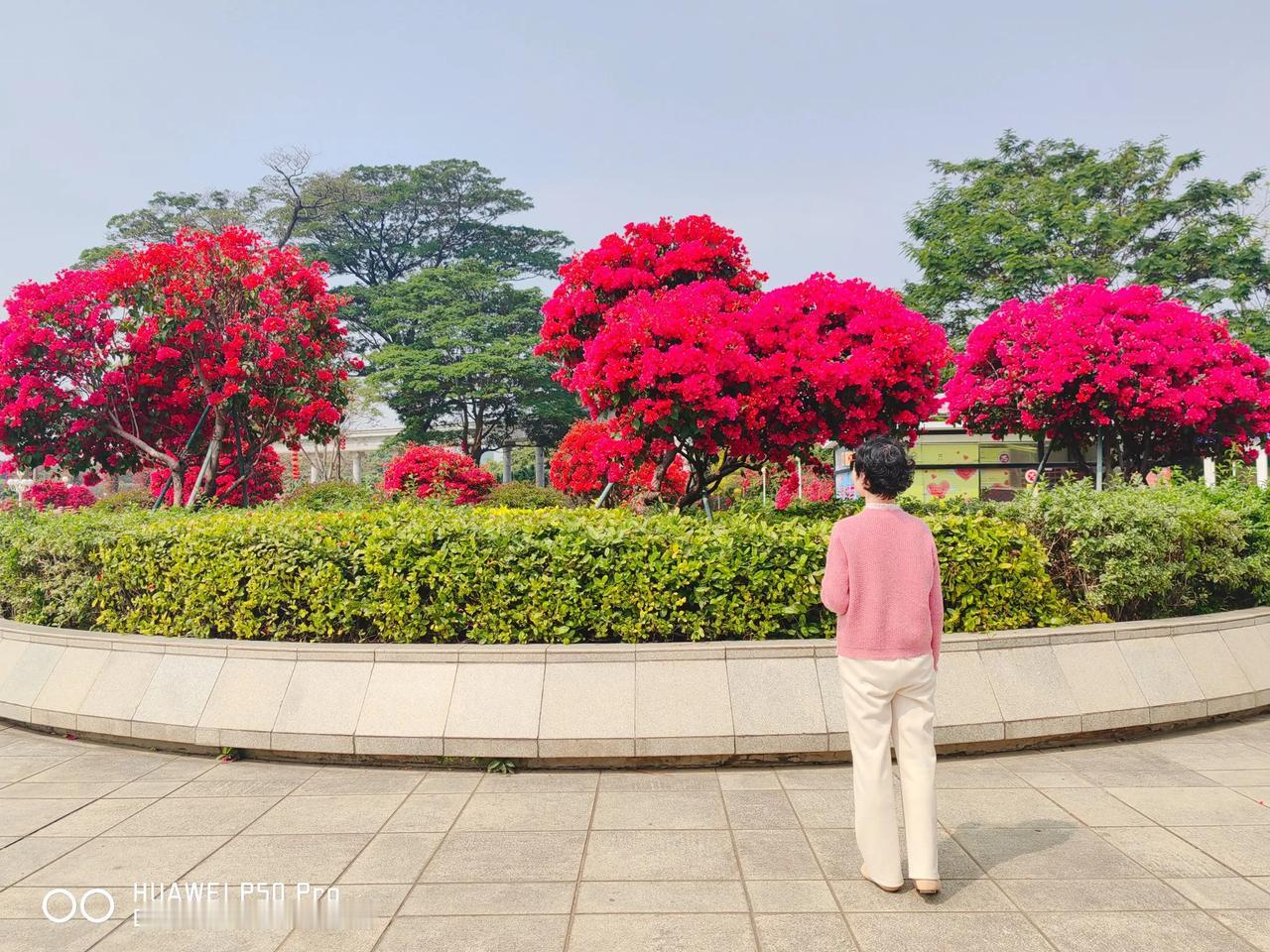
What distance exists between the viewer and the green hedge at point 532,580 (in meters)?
5.91

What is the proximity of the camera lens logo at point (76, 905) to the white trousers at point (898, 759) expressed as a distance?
123 inches

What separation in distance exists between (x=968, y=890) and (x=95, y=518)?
7.68 m

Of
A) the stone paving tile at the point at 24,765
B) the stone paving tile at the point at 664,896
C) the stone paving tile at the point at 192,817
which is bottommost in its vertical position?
the stone paving tile at the point at 24,765

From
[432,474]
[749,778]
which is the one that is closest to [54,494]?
[432,474]

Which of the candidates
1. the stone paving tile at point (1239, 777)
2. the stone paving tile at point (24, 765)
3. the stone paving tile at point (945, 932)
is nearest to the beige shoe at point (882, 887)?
the stone paving tile at point (945, 932)

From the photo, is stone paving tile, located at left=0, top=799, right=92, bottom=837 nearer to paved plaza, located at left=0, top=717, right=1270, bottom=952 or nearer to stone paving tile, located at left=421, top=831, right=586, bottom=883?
paved plaza, located at left=0, top=717, right=1270, bottom=952

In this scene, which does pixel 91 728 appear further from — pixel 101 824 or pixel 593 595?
pixel 593 595

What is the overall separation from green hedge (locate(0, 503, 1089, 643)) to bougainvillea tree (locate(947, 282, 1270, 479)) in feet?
24.4

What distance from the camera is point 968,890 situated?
370 centimetres

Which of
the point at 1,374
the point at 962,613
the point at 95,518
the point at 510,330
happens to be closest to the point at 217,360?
the point at 1,374

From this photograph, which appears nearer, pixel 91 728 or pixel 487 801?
pixel 487 801

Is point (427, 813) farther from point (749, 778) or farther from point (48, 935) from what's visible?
point (749, 778)

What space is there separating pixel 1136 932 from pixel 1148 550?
12.7 ft

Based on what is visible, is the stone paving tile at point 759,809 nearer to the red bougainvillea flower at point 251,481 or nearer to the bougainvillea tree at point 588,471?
the bougainvillea tree at point 588,471
